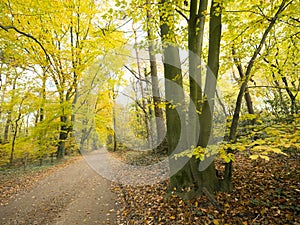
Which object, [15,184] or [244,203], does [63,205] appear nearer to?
[15,184]

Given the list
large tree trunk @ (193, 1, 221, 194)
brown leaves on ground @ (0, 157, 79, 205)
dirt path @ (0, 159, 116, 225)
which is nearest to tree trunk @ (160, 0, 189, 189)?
large tree trunk @ (193, 1, 221, 194)

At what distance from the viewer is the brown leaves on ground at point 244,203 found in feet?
11.0

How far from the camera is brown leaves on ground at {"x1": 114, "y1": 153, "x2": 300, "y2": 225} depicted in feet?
11.0

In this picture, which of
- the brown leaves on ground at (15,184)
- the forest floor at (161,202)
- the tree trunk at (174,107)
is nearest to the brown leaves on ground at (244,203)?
the forest floor at (161,202)

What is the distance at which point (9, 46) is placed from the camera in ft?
32.7

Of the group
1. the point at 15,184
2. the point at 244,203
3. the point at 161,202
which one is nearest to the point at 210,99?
the point at 244,203

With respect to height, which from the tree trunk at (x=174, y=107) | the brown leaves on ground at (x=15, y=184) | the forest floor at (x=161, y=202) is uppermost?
the tree trunk at (x=174, y=107)

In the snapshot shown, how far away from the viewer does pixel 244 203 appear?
369 cm

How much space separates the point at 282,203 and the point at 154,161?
6132mm

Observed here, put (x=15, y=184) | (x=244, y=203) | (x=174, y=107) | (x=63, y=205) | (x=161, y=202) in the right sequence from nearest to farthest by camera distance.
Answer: (x=244, y=203)
(x=174, y=107)
(x=161, y=202)
(x=63, y=205)
(x=15, y=184)

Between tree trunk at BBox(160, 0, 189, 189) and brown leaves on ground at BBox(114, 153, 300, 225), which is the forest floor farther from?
tree trunk at BBox(160, 0, 189, 189)

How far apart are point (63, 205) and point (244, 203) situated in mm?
5200

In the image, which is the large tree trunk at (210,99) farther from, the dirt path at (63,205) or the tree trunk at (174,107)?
the dirt path at (63,205)

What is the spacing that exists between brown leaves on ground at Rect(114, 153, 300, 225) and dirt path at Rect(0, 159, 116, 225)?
2.34 feet
